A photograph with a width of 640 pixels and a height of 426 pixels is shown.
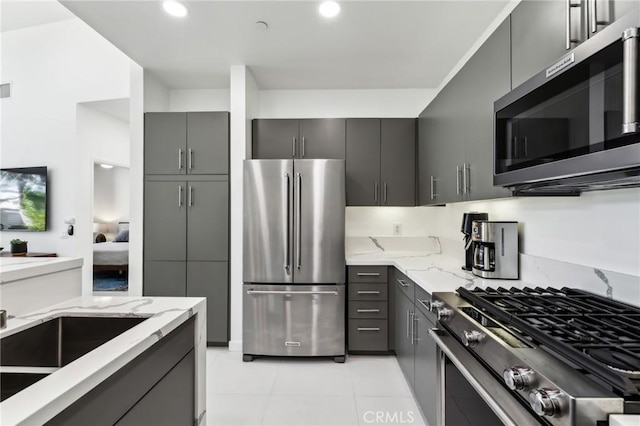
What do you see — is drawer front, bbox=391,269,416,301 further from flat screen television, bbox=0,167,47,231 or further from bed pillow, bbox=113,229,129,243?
bed pillow, bbox=113,229,129,243

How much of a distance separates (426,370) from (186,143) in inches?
112

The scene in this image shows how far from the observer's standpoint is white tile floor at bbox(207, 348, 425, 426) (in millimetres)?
2070

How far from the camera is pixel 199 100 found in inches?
144

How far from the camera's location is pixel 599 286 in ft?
4.64

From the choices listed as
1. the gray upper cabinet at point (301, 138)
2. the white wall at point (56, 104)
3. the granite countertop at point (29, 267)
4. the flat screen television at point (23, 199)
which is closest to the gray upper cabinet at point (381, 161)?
the gray upper cabinet at point (301, 138)

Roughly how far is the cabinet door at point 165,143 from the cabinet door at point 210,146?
4.0 inches

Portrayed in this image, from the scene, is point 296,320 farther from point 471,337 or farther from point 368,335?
point 471,337

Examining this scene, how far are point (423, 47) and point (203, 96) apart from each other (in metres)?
2.41

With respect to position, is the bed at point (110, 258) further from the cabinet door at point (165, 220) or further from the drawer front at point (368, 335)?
the drawer front at point (368, 335)

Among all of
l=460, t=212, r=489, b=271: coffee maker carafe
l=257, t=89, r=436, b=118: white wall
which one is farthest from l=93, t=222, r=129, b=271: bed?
l=460, t=212, r=489, b=271: coffee maker carafe

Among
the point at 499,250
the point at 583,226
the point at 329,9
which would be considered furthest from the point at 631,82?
the point at 329,9

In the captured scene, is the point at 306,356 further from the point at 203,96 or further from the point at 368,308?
the point at 203,96

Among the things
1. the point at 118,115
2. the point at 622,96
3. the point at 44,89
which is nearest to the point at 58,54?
the point at 44,89

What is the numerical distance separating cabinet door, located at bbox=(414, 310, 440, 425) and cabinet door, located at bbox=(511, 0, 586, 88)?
4.51 ft
